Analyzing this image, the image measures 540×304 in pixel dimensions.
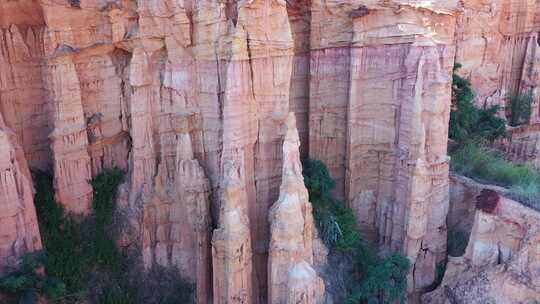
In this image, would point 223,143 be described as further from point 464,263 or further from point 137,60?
point 464,263

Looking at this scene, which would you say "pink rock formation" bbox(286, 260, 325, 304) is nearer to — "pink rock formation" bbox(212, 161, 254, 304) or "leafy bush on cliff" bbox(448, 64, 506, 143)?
"pink rock formation" bbox(212, 161, 254, 304)

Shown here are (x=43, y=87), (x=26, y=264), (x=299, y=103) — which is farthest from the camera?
(x=299, y=103)

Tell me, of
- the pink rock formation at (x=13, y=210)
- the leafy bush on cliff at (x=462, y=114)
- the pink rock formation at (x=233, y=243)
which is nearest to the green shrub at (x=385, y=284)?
the pink rock formation at (x=233, y=243)

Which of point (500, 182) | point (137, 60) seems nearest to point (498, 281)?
point (500, 182)

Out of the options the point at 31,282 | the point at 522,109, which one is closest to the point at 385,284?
the point at 31,282

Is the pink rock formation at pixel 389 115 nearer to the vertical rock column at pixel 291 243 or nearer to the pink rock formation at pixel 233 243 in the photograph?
the vertical rock column at pixel 291 243

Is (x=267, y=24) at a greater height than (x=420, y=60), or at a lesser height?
greater

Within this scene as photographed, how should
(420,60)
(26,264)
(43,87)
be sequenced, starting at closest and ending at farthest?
(26,264)
(420,60)
(43,87)
